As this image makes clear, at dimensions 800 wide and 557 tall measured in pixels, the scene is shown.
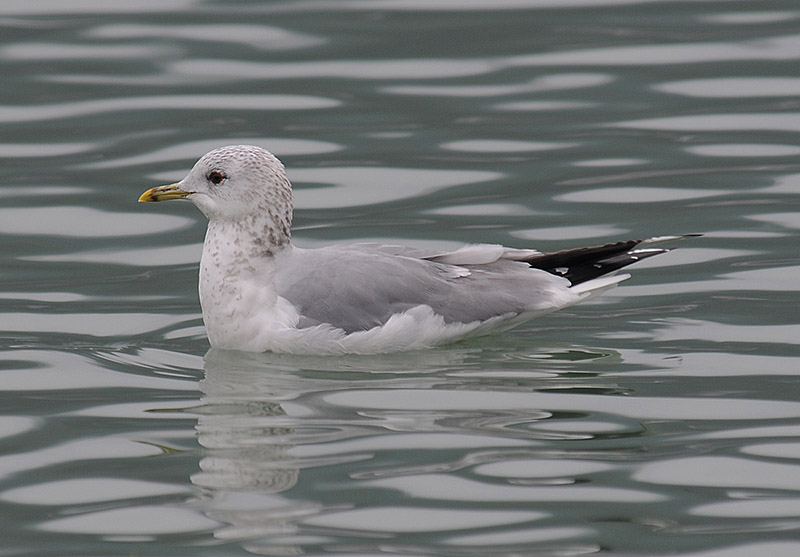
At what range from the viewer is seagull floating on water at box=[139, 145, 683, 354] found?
31.8 ft

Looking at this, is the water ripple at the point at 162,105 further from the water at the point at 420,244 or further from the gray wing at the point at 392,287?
the gray wing at the point at 392,287

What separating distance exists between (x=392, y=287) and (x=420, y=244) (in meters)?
2.33

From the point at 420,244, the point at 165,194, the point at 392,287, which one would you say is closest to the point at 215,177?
the point at 165,194

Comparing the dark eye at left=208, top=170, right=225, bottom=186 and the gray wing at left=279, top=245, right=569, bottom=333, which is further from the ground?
the dark eye at left=208, top=170, right=225, bottom=186

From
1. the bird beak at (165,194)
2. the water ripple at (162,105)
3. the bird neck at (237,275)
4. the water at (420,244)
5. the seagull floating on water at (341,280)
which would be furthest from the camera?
the water ripple at (162,105)

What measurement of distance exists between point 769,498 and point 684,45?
9.81m

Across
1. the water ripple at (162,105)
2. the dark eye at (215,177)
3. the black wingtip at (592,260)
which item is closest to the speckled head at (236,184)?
the dark eye at (215,177)

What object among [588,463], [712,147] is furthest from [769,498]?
[712,147]

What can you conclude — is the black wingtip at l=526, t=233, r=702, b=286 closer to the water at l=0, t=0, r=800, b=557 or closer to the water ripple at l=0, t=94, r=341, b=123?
the water at l=0, t=0, r=800, b=557

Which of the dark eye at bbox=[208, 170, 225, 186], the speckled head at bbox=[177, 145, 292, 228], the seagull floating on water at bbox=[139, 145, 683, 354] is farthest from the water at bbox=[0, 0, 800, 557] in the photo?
the dark eye at bbox=[208, 170, 225, 186]

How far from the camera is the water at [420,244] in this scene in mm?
7305

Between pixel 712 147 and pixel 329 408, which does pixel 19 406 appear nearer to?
pixel 329 408

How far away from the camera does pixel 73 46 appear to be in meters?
16.7

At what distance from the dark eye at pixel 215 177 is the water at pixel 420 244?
3.20ft
